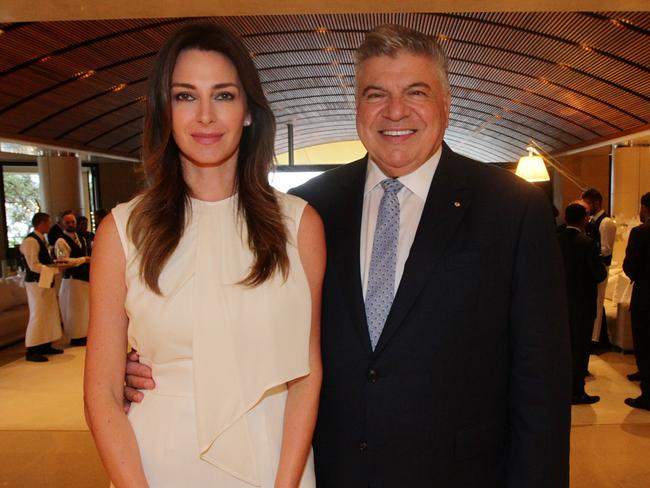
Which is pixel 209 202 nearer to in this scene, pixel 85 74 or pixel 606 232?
pixel 606 232

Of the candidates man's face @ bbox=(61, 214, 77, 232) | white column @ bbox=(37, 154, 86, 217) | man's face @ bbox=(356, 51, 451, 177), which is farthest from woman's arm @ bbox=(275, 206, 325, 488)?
white column @ bbox=(37, 154, 86, 217)

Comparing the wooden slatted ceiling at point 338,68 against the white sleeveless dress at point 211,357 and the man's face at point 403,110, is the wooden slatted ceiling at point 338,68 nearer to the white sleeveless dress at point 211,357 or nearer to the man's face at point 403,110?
the man's face at point 403,110

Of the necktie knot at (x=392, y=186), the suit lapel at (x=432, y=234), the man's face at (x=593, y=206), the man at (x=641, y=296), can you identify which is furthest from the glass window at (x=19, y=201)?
the suit lapel at (x=432, y=234)

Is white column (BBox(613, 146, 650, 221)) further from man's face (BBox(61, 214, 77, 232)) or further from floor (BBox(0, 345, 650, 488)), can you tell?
man's face (BBox(61, 214, 77, 232))

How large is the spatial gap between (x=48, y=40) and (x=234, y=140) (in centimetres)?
862

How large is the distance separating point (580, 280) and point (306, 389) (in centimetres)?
482

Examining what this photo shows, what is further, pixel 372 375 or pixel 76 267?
pixel 76 267

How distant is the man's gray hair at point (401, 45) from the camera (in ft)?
6.15

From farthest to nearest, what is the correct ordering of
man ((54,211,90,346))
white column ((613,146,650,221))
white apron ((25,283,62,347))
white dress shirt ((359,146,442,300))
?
white column ((613,146,650,221)), man ((54,211,90,346)), white apron ((25,283,62,347)), white dress shirt ((359,146,442,300))

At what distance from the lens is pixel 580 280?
577 cm

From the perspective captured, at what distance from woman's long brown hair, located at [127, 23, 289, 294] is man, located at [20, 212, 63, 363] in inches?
259

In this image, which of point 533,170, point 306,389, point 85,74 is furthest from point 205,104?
point 85,74

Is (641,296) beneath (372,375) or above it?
beneath

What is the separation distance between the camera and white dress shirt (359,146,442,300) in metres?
1.82
